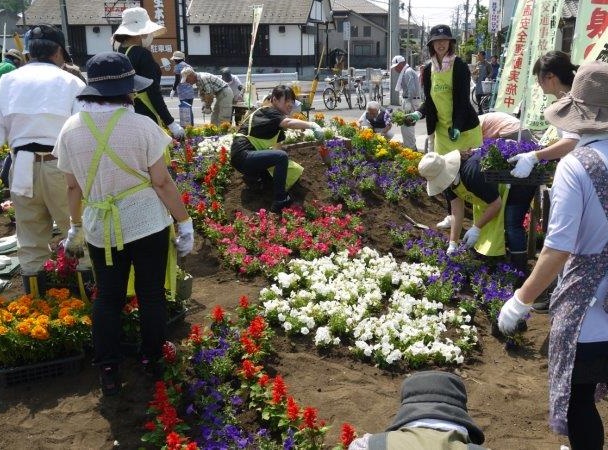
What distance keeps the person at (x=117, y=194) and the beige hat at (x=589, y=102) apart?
6.66 feet

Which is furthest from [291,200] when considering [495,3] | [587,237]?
[495,3]

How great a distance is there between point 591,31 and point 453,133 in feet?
4.59

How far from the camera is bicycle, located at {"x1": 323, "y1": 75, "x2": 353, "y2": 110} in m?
21.8

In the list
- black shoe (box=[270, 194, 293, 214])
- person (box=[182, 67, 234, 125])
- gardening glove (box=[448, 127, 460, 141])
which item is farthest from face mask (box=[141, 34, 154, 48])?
person (box=[182, 67, 234, 125])

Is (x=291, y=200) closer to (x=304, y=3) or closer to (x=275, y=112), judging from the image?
(x=275, y=112)

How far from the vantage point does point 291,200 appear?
6.66m

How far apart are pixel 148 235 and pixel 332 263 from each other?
2426mm

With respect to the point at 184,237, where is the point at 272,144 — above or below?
below

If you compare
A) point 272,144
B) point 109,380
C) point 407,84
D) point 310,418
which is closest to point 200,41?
point 407,84

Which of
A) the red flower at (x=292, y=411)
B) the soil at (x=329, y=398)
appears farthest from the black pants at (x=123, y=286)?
the red flower at (x=292, y=411)

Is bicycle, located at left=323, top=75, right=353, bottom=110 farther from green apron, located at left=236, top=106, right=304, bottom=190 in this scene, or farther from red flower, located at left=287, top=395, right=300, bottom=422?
red flower, located at left=287, top=395, right=300, bottom=422

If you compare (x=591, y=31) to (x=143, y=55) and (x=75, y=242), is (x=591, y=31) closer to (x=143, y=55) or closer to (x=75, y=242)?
(x=143, y=55)

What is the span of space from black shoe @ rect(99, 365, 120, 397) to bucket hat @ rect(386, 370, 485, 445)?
2.20m

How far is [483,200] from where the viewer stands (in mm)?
5461
